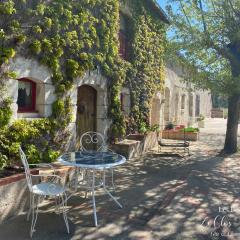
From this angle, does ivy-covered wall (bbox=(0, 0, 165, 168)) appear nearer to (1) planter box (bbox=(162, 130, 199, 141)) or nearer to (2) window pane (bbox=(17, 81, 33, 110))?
(2) window pane (bbox=(17, 81, 33, 110))

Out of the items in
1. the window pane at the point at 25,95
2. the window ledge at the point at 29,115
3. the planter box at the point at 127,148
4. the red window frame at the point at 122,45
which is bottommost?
the planter box at the point at 127,148

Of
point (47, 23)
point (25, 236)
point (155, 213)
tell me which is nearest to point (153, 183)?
point (155, 213)

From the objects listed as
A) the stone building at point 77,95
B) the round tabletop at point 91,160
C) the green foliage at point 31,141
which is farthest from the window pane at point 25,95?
the round tabletop at point 91,160

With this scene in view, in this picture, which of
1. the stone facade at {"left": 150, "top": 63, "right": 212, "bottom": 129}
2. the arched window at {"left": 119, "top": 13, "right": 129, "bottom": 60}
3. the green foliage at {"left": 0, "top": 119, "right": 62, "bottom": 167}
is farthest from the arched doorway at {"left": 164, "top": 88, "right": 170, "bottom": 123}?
the green foliage at {"left": 0, "top": 119, "right": 62, "bottom": 167}

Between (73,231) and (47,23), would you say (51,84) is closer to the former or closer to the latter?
(47,23)

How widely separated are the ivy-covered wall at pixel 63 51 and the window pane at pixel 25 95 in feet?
1.52

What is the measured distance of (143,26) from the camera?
11383 millimetres

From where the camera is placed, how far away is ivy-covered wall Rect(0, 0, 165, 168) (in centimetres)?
586

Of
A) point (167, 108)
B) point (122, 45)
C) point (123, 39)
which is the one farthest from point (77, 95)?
point (167, 108)

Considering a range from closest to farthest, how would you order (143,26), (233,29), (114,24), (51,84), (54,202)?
(54,202) → (51,84) → (114,24) → (233,29) → (143,26)

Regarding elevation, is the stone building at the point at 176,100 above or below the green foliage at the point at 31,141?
above

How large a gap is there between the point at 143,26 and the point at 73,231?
8626 millimetres

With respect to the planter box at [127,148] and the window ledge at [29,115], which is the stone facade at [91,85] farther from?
the planter box at [127,148]

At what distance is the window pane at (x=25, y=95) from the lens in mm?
6553
